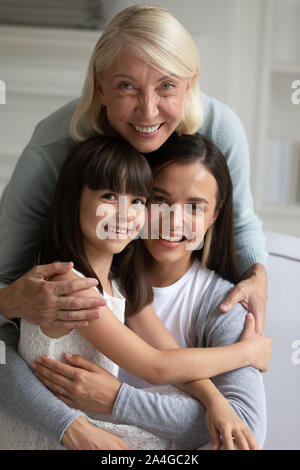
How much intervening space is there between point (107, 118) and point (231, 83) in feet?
5.14

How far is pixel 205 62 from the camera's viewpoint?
2.54m

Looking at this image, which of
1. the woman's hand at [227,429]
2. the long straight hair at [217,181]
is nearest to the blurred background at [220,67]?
the long straight hair at [217,181]

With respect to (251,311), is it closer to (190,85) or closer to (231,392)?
(231,392)

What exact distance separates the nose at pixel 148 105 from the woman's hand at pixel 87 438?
47 cm

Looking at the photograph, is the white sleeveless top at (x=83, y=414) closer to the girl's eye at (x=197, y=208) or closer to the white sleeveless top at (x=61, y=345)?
the white sleeveless top at (x=61, y=345)

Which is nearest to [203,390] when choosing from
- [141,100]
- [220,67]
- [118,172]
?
[118,172]

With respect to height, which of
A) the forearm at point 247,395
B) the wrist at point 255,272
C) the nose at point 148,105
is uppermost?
the nose at point 148,105

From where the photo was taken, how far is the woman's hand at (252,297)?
111cm

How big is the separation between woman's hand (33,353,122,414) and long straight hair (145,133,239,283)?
0.32 metres

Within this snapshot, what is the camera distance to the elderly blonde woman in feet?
3.12

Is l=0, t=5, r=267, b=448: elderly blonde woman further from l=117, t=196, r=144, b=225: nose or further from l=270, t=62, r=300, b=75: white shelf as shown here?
l=270, t=62, r=300, b=75: white shelf

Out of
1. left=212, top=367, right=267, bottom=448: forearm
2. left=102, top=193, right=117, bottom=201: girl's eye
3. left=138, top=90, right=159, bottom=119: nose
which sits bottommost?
left=212, top=367, right=267, bottom=448: forearm

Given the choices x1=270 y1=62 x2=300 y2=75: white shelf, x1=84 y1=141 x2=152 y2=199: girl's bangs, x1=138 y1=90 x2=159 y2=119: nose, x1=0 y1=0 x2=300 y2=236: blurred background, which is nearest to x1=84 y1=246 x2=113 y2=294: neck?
x1=84 y1=141 x2=152 y2=199: girl's bangs

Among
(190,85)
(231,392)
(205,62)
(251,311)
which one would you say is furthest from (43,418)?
(205,62)
